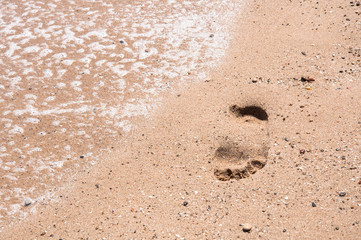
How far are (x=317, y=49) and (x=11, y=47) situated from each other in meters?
4.61

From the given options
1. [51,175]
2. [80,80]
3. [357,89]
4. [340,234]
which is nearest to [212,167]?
[340,234]

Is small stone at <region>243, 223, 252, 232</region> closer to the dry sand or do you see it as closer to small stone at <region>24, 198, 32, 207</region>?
the dry sand

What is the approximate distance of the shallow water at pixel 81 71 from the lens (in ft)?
12.7

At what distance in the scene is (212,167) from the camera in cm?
355

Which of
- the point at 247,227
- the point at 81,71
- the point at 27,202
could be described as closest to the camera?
the point at 247,227

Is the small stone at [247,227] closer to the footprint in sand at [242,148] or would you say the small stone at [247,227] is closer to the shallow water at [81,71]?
the footprint in sand at [242,148]

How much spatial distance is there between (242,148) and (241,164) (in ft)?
0.61

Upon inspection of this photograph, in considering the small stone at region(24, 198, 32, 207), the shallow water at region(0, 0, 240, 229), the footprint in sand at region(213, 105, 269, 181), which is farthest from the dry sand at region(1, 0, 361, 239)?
the shallow water at region(0, 0, 240, 229)

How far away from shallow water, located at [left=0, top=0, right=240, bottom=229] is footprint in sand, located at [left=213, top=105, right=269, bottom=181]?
3.65 ft

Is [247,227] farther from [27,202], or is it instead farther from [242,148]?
[27,202]

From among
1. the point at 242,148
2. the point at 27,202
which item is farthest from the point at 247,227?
the point at 27,202

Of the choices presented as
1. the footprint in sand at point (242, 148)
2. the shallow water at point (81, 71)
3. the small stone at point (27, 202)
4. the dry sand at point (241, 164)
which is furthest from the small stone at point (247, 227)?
the small stone at point (27, 202)

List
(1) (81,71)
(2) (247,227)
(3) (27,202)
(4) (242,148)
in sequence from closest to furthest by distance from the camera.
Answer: (2) (247,227), (3) (27,202), (4) (242,148), (1) (81,71)

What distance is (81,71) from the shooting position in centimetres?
503
